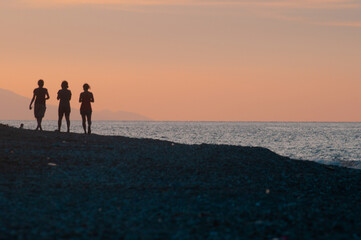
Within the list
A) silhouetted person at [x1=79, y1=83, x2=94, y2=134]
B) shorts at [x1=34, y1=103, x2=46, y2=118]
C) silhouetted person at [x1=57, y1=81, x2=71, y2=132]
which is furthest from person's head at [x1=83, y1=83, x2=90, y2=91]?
shorts at [x1=34, y1=103, x2=46, y2=118]

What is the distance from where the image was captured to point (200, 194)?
586 inches

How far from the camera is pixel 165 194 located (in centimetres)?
1471

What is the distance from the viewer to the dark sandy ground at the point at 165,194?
35.9 feet

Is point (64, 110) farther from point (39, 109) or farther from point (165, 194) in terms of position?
point (165, 194)

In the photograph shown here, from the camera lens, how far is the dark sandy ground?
10.9m

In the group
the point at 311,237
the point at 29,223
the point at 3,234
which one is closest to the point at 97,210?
the point at 29,223

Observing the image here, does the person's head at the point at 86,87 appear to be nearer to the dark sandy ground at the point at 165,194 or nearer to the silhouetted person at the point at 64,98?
the silhouetted person at the point at 64,98

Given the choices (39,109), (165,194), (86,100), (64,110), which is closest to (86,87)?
(86,100)

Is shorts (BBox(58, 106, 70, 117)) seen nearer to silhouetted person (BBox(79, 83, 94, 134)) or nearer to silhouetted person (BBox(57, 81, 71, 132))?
silhouetted person (BBox(57, 81, 71, 132))

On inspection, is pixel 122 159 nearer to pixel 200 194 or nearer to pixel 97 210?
pixel 200 194

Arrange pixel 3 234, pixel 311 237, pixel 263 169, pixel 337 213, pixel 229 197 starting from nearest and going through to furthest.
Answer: pixel 3 234, pixel 311 237, pixel 337 213, pixel 229 197, pixel 263 169

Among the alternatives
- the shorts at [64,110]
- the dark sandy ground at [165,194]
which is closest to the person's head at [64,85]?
the shorts at [64,110]

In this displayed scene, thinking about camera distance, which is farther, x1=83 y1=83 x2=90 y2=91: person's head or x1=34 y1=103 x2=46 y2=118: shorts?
x1=34 y1=103 x2=46 y2=118: shorts

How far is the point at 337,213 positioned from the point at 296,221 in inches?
75.2
